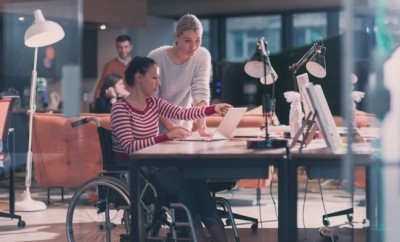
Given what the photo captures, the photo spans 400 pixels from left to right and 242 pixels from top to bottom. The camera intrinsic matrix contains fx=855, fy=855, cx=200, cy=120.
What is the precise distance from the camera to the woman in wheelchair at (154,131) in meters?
4.27

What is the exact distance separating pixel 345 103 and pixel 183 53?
2478mm

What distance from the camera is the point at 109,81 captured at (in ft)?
27.8

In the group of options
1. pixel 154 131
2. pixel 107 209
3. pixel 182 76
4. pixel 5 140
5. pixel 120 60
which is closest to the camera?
pixel 107 209

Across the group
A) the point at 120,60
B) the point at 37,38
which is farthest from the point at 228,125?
the point at 120,60

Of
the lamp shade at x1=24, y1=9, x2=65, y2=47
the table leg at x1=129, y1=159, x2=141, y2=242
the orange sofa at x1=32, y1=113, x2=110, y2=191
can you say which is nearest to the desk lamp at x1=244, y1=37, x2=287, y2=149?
the table leg at x1=129, y1=159, x2=141, y2=242

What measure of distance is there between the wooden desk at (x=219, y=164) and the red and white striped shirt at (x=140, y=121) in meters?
0.56

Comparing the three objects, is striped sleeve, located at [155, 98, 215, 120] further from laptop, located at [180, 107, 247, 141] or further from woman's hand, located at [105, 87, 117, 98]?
woman's hand, located at [105, 87, 117, 98]

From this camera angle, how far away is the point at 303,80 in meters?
4.78

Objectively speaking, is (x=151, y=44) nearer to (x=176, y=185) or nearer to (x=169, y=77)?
(x=169, y=77)

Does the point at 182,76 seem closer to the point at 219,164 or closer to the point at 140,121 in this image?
the point at 140,121

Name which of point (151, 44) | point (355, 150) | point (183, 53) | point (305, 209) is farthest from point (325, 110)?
point (151, 44)

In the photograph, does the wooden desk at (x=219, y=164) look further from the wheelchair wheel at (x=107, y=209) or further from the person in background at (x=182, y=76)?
the person in background at (x=182, y=76)

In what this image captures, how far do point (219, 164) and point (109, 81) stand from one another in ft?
16.1

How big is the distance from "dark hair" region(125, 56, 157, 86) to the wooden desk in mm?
905
